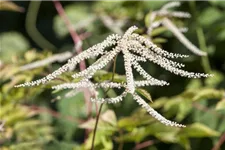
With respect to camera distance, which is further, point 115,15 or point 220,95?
point 115,15

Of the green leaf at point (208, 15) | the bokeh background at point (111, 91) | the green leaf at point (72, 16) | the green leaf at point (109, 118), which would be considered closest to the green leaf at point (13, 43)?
the bokeh background at point (111, 91)

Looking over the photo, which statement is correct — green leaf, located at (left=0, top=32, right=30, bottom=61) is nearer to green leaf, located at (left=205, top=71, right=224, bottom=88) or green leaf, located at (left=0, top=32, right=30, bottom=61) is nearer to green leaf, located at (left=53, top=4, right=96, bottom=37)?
green leaf, located at (left=53, top=4, right=96, bottom=37)

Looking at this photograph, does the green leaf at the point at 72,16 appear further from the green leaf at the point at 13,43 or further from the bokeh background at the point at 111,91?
the green leaf at the point at 13,43

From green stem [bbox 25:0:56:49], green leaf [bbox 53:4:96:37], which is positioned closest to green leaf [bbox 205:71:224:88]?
green leaf [bbox 53:4:96:37]

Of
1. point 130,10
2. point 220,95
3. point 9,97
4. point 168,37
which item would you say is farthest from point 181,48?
point 9,97

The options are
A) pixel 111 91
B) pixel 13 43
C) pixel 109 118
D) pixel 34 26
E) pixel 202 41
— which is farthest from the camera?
pixel 13 43

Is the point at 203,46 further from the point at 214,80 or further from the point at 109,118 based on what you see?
the point at 109,118

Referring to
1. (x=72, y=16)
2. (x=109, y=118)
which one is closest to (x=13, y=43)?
(x=72, y=16)

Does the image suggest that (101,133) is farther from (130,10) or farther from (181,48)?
(181,48)

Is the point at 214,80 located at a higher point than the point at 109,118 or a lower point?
higher
